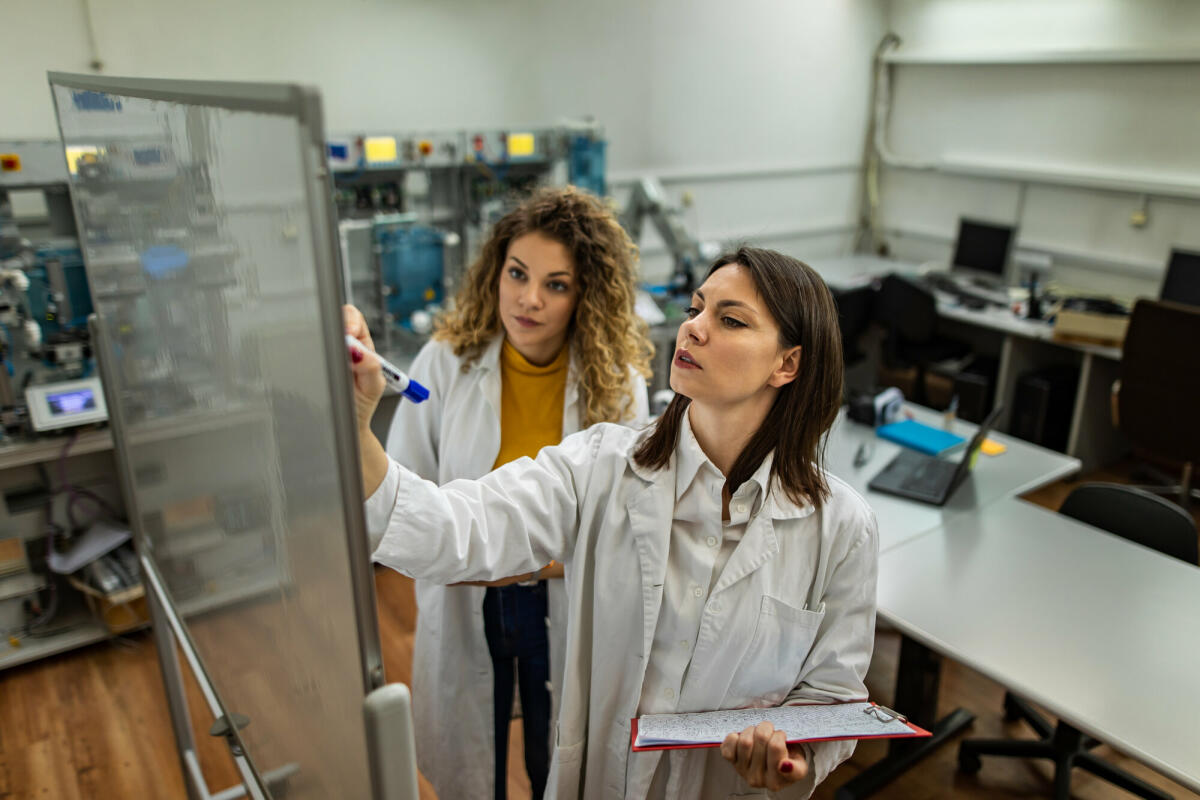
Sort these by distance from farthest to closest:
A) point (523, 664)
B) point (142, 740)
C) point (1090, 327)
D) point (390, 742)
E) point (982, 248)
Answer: point (982, 248), point (1090, 327), point (142, 740), point (523, 664), point (390, 742)

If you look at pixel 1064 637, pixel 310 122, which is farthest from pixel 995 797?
pixel 310 122

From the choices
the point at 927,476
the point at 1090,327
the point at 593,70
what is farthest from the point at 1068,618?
the point at 593,70

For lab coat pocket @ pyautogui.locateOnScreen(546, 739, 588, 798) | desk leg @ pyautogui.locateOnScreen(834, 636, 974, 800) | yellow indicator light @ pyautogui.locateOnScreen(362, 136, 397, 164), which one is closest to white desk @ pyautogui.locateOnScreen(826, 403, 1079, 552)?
desk leg @ pyautogui.locateOnScreen(834, 636, 974, 800)

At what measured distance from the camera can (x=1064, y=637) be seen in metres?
1.79

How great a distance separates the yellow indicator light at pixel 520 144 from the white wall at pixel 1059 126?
306cm

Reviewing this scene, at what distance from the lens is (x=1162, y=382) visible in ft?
11.2

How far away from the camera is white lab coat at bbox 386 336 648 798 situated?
5.40ft

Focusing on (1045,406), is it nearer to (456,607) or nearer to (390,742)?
(456,607)

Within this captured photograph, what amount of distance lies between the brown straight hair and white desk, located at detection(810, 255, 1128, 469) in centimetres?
298

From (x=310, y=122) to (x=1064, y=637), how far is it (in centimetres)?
188

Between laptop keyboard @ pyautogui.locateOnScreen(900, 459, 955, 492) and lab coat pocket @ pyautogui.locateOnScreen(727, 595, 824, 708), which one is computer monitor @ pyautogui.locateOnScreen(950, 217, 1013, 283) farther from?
lab coat pocket @ pyautogui.locateOnScreen(727, 595, 824, 708)

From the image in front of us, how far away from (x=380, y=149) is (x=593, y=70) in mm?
1659

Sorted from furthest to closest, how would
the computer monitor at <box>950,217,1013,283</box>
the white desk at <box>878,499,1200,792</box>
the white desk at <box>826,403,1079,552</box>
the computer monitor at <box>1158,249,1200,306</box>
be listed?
the computer monitor at <box>950,217,1013,283</box>, the computer monitor at <box>1158,249,1200,306</box>, the white desk at <box>826,403,1079,552</box>, the white desk at <box>878,499,1200,792</box>

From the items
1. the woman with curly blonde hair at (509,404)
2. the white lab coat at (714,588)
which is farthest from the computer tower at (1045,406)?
the white lab coat at (714,588)
